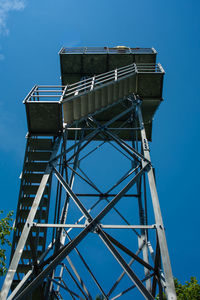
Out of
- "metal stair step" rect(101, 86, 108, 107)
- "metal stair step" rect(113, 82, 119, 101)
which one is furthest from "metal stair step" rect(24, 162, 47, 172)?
"metal stair step" rect(113, 82, 119, 101)

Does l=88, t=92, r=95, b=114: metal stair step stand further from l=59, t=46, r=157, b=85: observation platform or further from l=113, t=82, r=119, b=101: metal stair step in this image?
l=59, t=46, r=157, b=85: observation platform

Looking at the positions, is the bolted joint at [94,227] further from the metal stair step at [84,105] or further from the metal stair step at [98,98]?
the metal stair step at [98,98]

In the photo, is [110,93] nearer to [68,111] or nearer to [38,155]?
[68,111]

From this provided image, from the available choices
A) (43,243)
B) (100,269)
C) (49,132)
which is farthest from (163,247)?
(100,269)

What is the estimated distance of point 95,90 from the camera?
33.7ft

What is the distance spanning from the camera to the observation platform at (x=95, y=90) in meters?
9.37

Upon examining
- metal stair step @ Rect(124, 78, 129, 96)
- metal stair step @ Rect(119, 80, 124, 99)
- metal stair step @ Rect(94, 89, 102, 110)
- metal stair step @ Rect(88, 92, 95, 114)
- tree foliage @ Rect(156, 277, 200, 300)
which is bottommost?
tree foliage @ Rect(156, 277, 200, 300)

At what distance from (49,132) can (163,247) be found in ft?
19.0

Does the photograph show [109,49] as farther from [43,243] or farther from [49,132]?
[43,243]

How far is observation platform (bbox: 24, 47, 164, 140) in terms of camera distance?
30.7ft

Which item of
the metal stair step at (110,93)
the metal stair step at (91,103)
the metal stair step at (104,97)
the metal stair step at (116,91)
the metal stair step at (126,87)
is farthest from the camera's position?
the metal stair step at (126,87)

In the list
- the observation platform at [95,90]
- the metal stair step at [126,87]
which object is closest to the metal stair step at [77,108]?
the observation platform at [95,90]

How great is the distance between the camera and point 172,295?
5062mm

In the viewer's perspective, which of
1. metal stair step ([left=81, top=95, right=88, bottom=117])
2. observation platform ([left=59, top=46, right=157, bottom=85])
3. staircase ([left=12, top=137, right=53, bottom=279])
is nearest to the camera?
staircase ([left=12, top=137, right=53, bottom=279])
